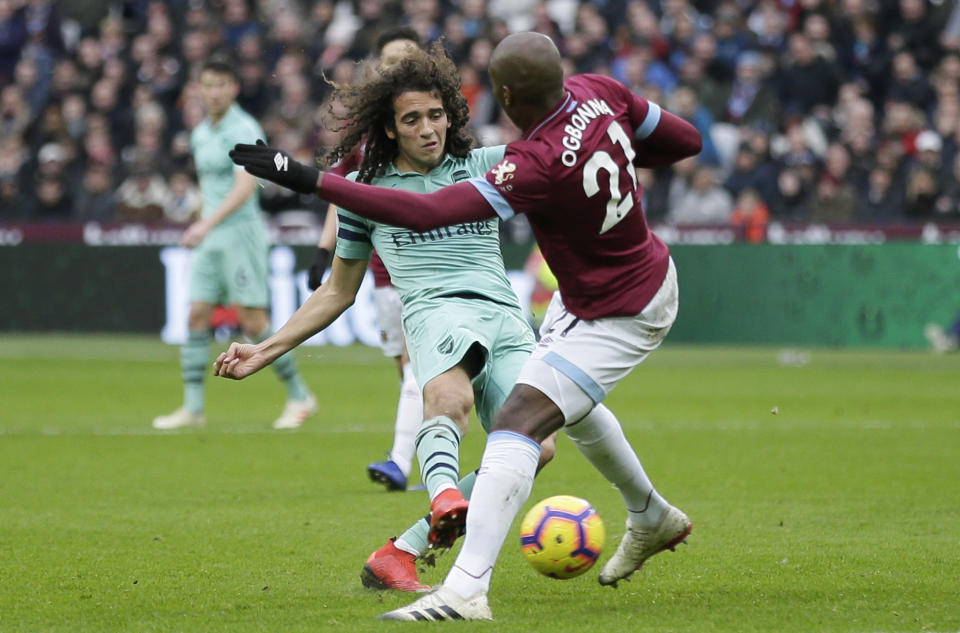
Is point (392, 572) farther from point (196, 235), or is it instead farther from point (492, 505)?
point (196, 235)

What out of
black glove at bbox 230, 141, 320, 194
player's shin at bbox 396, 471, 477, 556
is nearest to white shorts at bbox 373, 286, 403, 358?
player's shin at bbox 396, 471, 477, 556

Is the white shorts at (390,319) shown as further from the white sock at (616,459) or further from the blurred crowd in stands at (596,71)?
the blurred crowd in stands at (596,71)

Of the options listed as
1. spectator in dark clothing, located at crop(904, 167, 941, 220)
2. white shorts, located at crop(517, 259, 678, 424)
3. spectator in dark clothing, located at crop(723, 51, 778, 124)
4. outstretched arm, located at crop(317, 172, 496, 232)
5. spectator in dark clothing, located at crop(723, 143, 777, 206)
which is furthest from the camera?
spectator in dark clothing, located at crop(723, 51, 778, 124)

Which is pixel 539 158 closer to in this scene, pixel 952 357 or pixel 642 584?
pixel 642 584

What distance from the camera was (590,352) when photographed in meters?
5.58

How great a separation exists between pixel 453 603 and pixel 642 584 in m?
1.27

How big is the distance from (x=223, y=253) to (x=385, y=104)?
6.06 metres

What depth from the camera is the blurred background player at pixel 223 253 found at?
11.9 meters

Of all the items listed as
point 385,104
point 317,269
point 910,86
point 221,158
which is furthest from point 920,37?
point 385,104

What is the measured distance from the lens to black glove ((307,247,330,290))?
→ 8594 mm

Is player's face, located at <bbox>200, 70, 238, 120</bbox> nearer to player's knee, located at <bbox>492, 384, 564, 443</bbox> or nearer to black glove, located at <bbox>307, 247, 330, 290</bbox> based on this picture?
black glove, located at <bbox>307, 247, 330, 290</bbox>

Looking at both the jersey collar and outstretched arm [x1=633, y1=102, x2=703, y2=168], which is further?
outstretched arm [x1=633, y1=102, x2=703, y2=168]

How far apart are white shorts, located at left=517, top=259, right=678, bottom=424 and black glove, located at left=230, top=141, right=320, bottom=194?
3.80ft

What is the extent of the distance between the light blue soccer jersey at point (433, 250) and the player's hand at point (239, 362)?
54cm
